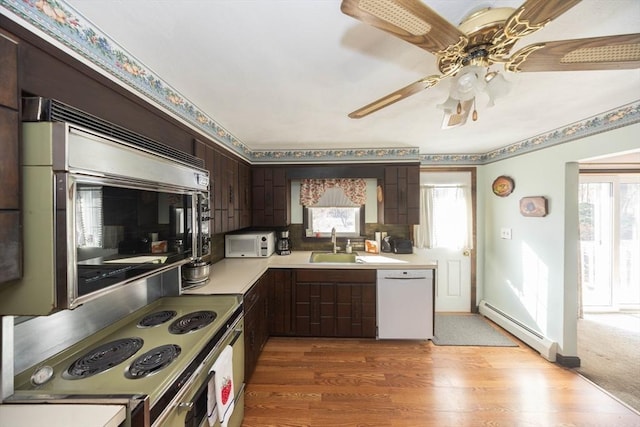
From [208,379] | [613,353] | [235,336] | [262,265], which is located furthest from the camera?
[262,265]

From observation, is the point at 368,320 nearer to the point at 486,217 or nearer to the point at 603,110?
the point at 486,217

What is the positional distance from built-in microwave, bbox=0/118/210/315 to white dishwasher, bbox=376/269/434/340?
7.29 feet

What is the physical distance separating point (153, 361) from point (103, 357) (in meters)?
0.25

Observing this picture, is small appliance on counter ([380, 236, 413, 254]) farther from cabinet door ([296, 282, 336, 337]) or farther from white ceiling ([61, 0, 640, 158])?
white ceiling ([61, 0, 640, 158])

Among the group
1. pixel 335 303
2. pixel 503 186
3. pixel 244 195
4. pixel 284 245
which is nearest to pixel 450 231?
pixel 503 186

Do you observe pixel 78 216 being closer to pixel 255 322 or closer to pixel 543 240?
pixel 255 322

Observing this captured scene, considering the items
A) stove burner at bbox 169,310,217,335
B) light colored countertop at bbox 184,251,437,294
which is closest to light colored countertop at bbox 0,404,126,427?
stove burner at bbox 169,310,217,335

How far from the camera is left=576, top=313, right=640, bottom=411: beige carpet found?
1.89 meters

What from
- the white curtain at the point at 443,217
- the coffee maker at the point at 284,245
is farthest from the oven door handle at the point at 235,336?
the white curtain at the point at 443,217

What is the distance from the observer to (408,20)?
690mm

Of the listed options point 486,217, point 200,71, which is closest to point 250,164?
point 200,71

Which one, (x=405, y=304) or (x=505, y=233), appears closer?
(x=405, y=304)

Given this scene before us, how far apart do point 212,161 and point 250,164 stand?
102 cm

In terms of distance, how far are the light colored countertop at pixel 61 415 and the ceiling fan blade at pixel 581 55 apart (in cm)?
181
